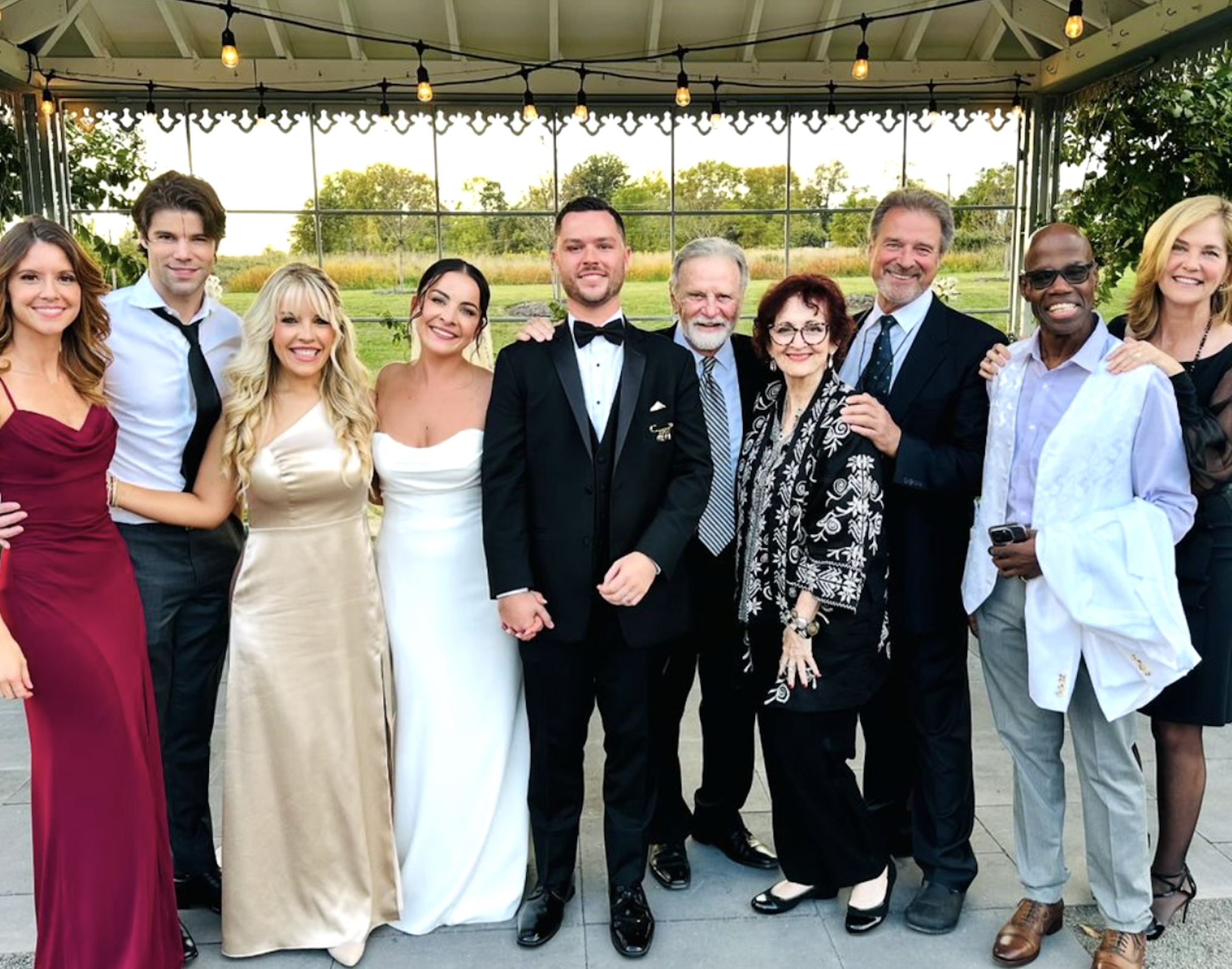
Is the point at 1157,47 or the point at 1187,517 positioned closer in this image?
the point at 1187,517

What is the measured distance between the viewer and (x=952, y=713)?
9.44 ft

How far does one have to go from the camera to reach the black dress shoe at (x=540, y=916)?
2785mm

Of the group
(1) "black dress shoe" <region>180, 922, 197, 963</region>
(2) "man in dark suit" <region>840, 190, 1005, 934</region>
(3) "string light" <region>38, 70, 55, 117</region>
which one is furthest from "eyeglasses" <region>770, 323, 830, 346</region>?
(3) "string light" <region>38, 70, 55, 117</region>

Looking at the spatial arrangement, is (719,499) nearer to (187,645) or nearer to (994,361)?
(994,361)

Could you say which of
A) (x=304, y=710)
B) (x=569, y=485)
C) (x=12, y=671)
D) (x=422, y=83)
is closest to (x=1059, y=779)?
(x=569, y=485)

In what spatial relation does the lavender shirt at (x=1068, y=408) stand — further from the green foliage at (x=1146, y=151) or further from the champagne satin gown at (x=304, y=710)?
the green foliage at (x=1146, y=151)

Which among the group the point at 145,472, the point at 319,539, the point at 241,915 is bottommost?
the point at 241,915

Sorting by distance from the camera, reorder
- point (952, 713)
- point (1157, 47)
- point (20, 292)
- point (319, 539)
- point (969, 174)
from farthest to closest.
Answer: point (969, 174) → point (1157, 47) → point (952, 713) → point (319, 539) → point (20, 292)

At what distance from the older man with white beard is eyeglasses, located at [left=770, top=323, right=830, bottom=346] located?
331mm

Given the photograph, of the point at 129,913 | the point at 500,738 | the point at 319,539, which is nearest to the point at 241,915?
the point at 129,913

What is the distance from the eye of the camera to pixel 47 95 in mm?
8453

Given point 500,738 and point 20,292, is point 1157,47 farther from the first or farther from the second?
point 20,292

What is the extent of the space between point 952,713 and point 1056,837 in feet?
1.38

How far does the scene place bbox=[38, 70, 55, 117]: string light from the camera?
841 cm
